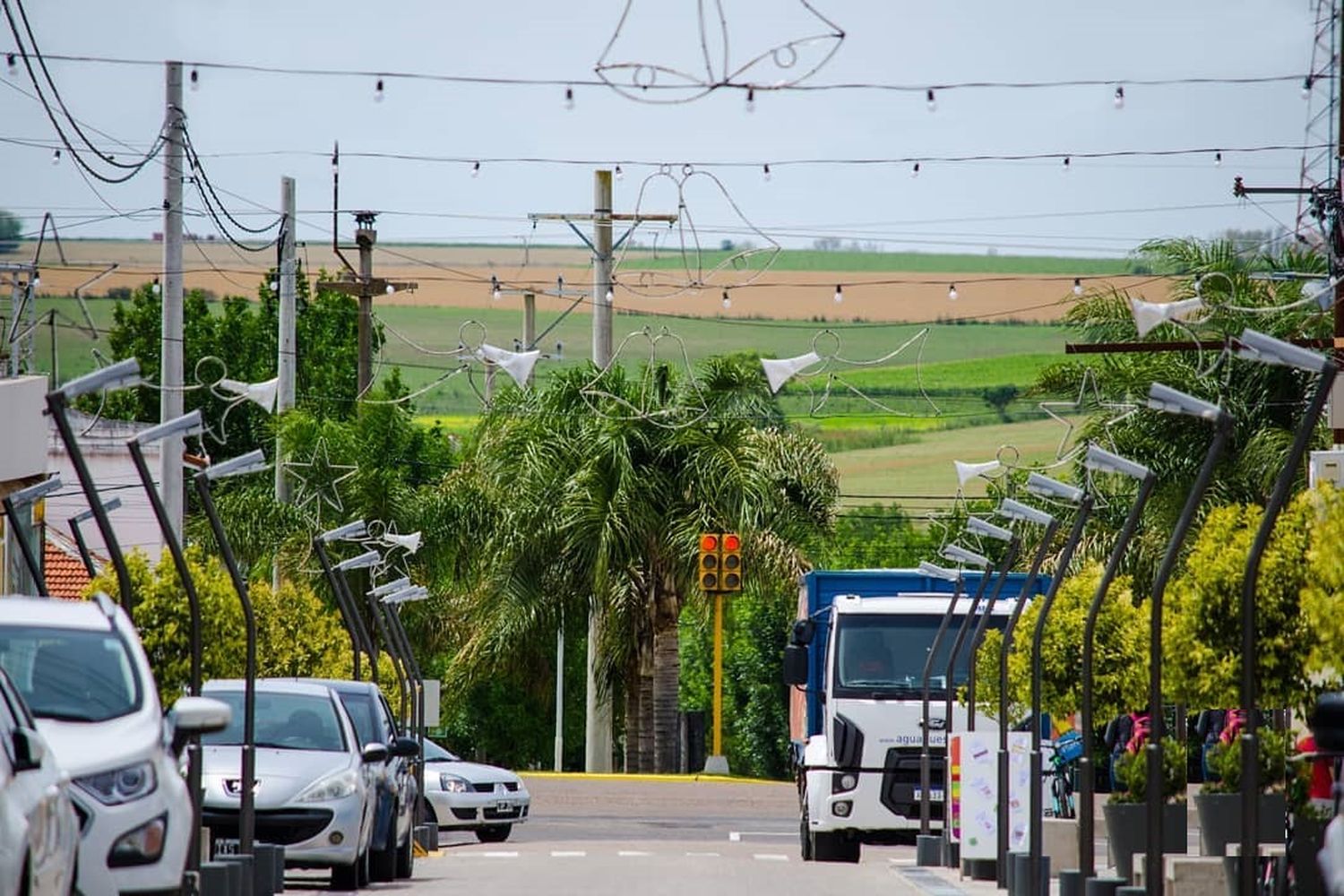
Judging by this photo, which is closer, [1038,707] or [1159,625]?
[1159,625]

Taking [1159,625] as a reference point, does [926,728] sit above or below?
below

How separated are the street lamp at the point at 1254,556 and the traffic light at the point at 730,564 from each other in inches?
997

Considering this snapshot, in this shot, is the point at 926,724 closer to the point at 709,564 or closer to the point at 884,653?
the point at 884,653

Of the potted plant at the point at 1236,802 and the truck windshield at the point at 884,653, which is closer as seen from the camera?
the potted plant at the point at 1236,802

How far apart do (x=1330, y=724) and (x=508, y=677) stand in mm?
41360

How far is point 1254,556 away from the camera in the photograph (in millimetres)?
16938

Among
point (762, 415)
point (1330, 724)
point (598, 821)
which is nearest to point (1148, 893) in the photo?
point (1330, 724)

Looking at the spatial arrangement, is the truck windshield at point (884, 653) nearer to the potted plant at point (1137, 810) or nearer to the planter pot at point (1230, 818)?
the potted plant at point (1137, 810)

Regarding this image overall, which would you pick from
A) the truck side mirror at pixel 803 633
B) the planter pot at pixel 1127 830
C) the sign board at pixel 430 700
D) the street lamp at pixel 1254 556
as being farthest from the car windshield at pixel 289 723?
the sign board at pixel 430 700

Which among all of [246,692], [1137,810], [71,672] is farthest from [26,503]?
[71,672]

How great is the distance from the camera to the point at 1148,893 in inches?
685

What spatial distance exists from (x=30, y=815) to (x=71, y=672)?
3.84 m

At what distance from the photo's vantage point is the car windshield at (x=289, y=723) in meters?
22.1

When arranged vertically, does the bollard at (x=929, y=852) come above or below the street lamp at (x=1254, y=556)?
below
